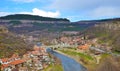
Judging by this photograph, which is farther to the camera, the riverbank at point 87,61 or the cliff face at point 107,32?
the cliff face at point 107,32

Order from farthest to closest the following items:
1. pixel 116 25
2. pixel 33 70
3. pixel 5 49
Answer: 1. pixel 116 25
2. pixel 5 49
3. pixel 33 70

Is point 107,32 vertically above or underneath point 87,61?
above

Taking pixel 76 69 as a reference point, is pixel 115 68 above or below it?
above

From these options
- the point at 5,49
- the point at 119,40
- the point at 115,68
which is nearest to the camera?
the point at 115,68

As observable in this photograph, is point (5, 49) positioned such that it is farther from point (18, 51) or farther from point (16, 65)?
point (16, 65)

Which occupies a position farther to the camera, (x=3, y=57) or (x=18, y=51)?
(x=18, y=51)

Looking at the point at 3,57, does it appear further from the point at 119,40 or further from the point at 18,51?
the point at 119,40

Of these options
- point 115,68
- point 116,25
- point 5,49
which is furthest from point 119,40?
point 115,68

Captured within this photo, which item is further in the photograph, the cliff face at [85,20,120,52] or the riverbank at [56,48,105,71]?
the cliff face at [85,20,120,52]

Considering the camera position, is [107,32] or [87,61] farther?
[107,32]
